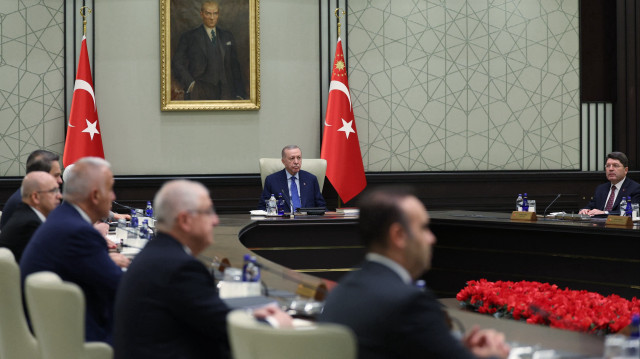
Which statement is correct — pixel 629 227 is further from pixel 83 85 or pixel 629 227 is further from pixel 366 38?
pixel 83 85

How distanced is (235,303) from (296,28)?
5776 mm

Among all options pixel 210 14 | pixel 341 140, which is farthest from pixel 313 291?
pixel 210 14

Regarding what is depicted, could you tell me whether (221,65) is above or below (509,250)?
above

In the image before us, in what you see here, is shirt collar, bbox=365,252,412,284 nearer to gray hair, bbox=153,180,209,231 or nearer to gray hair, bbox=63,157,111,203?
gray hair, bbox=153,180,209,231

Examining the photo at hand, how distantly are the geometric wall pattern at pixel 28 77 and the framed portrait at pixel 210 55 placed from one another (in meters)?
1.07

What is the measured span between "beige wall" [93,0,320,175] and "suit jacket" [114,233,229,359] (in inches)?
223

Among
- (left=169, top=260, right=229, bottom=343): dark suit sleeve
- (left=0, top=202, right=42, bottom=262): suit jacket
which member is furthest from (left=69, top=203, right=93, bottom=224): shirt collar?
(left=169, top=260, right=229, bottom=343): dark suit sleeve

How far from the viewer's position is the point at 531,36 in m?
8.46

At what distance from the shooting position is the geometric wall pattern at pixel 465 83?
8219 mm

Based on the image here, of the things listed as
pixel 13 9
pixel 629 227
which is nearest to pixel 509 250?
pixel 629 227

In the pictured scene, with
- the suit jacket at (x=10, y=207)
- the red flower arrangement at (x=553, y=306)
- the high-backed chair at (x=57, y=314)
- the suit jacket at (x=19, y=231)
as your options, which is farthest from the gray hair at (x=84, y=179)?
the red flower arrangement at (x=553, y=306)

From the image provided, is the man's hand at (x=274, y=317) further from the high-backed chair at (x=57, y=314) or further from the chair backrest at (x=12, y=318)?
the chair backrest at (x=12, y=318)

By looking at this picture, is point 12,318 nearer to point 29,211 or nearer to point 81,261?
point 81,261

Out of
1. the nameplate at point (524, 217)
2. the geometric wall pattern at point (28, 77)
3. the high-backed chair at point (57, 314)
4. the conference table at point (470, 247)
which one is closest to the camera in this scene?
the high-backed chair at point (57, 314)
